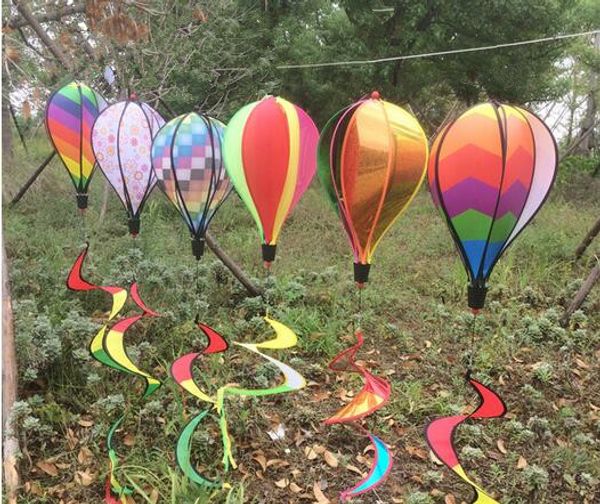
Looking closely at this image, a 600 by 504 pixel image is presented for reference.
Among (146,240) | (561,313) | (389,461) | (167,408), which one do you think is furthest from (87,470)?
(561,313)

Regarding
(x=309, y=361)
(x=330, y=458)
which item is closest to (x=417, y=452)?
(x=330, y=458)

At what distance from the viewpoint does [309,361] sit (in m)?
3.68

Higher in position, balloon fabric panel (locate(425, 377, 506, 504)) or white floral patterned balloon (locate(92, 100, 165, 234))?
white floral patterned balloon (locate(92, 100, 165, 234))

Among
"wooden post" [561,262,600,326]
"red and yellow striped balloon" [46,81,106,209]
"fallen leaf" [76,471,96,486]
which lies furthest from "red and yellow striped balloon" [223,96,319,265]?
"wooden post" [561,262,600,326]

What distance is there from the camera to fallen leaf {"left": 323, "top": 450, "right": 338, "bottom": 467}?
Result: 2.85 meters

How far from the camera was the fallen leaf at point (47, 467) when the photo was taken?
268cm

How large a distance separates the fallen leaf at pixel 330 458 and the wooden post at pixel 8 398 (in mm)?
1450

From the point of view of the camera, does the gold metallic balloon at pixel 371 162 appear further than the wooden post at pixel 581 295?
No

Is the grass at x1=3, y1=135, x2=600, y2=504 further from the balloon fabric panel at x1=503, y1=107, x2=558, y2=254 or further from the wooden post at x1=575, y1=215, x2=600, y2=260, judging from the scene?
the balloon fabric panel at x1=503, y1=107, x2=558, y2=254

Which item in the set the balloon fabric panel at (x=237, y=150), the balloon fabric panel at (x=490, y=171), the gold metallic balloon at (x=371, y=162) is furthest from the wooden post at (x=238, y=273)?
the balloon fabric panel at (x=490, y=171)

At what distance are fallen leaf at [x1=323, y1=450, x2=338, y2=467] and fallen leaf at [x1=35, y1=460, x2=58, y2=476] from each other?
51.7 inches

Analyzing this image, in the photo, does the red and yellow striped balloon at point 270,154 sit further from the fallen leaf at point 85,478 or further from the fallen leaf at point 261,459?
the fallen leaf at point 85,478

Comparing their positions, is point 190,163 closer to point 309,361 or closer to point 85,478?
point 85,478

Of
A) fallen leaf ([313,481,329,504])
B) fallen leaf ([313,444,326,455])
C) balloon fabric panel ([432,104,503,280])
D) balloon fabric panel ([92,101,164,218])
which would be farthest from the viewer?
fallen leaf ([313,444,326,455])
